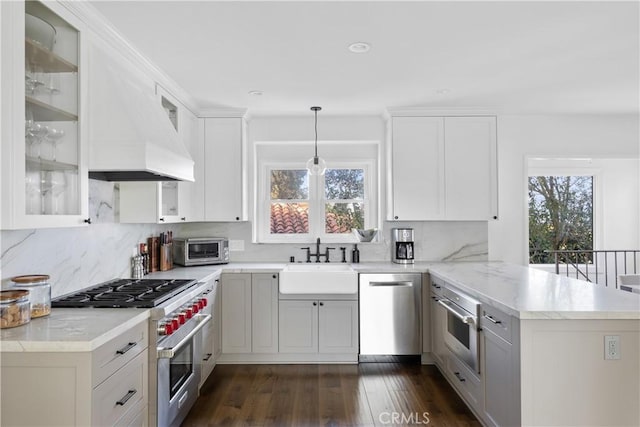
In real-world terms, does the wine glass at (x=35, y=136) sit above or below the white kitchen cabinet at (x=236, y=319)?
above

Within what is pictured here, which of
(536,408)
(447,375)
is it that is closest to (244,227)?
(447,375)

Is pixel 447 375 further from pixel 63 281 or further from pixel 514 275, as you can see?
pixel 63 281

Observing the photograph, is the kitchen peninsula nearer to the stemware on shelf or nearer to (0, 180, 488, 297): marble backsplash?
(0, 180, 488, 297): marble backsplash

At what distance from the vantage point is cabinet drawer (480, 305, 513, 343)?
2.17m

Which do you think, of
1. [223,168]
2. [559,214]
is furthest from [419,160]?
[559,214]

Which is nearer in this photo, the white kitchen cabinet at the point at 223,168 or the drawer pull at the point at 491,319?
the drawer pull at the point at 491,319

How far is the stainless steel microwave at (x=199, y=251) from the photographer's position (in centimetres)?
385

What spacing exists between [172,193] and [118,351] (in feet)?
6.08

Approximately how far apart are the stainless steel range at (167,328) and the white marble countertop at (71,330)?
0.12 meters

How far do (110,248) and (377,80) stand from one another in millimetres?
2369

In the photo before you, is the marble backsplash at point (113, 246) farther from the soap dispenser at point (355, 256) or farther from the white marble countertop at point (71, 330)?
the white marble countertop at point (71, 330)

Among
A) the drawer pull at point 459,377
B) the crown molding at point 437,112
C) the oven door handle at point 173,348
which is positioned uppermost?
the crown molding at point 437,112

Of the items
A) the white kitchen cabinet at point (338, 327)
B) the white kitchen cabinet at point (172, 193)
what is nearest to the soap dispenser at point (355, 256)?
the white kitchen cabinet at point (338, 327)

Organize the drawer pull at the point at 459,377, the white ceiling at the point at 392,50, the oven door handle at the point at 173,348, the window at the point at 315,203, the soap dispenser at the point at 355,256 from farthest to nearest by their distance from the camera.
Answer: the window at the point at 315,203
the soap dispenser at the point at 355,256
the drawer pull at the point at 459,377
the oven door handle at the point at 173,348
the white ceiling at the point at 392,50
